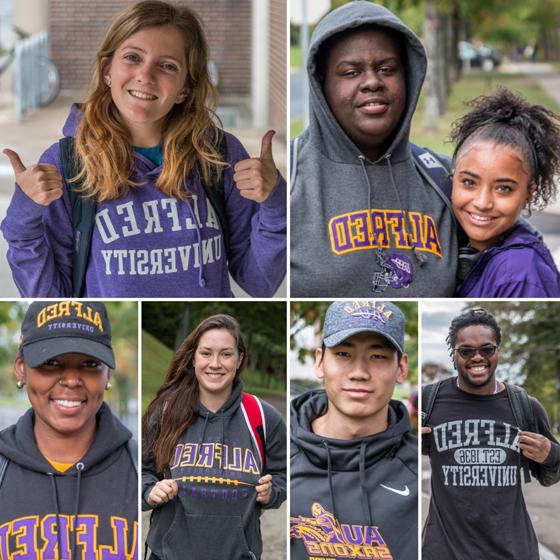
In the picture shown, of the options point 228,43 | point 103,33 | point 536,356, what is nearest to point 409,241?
point 536,356

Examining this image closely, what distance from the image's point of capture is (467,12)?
302cm

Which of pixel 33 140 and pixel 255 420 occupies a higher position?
pixel 33 140

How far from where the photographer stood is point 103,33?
2.91m

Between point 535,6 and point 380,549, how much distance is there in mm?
1802

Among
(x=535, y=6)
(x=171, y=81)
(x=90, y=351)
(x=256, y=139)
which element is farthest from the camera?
(x=256, y=139)

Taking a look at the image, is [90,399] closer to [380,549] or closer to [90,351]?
[90,351]

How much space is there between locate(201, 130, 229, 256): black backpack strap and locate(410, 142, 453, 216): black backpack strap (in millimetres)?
551

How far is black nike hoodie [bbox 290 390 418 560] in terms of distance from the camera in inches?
110

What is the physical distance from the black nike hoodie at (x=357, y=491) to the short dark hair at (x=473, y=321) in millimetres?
287

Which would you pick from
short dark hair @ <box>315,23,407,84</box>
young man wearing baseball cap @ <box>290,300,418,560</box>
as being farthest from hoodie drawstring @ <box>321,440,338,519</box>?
short dark hair @ <box>315,23,407,84</box>

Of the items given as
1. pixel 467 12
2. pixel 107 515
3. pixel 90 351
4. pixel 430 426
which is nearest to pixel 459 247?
pixel 430 426

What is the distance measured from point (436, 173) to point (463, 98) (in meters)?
0.32

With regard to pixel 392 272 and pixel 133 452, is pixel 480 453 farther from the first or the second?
pixel 133 452

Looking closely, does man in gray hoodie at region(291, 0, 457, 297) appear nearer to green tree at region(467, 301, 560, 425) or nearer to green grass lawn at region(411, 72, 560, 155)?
green grass lawn at region(411, 72, 560, 155)
